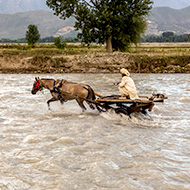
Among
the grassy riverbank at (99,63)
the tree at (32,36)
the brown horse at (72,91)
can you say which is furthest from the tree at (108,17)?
the brown horse at (72,91)

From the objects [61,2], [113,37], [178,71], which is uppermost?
[61,2]

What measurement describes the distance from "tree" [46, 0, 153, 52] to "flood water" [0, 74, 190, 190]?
2479cm

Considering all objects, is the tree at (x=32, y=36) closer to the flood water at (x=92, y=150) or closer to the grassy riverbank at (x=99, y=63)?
the grassy riverbank at (x=99, y=63)

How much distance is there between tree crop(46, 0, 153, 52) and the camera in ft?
120

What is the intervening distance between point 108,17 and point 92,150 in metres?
29.9

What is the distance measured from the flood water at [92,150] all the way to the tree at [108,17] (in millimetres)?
24791

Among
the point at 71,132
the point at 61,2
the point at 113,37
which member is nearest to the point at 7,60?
the point at 61,2

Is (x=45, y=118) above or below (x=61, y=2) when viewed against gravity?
below

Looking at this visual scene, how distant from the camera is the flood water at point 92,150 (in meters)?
6.57

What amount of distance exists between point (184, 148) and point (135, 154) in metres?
1.46

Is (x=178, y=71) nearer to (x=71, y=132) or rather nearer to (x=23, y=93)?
(x=23, y=93)

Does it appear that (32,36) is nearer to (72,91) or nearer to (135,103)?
(72,91)

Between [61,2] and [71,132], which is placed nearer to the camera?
[71,132]

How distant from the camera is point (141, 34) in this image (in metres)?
40.8
